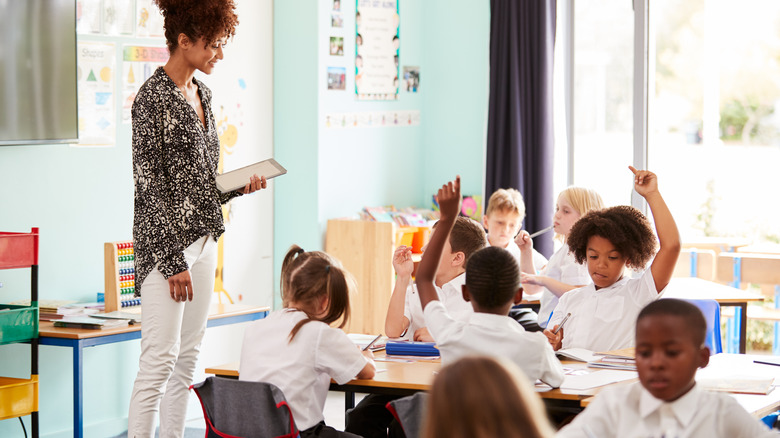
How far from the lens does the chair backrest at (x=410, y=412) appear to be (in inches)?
92.8

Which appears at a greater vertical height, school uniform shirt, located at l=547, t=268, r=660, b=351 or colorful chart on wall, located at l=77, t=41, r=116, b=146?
colorful chart on wall, located at l=77, t=41, r=116, b=146

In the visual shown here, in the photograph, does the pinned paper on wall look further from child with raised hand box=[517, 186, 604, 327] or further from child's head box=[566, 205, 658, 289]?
child's head box=[566, 205, 658, 289]

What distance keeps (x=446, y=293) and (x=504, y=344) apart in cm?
103

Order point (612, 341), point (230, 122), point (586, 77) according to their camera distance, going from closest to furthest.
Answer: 1. point (612, 341)
2. point (230, 122)
3. point (586, 77)

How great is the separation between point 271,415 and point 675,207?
3.83 m

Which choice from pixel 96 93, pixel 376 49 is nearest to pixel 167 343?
pixel 96 93

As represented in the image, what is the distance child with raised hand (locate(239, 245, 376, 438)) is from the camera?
2.64 m

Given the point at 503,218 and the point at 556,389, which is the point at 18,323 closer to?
the point at 556,389

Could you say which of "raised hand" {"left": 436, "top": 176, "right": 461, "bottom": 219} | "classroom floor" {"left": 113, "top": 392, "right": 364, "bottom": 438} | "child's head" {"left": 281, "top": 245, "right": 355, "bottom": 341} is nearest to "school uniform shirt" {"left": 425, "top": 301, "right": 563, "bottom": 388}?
"raised hand" {"left": 436, "top": 176, "right": 461, "bottom": 219}

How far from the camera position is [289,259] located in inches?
115

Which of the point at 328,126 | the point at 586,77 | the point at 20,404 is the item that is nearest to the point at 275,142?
the point at 328,126

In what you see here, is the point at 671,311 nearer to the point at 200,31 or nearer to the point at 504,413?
the point at 504,413

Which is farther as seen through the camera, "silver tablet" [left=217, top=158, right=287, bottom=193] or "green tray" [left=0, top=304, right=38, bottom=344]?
"green tray" [left=0, top=304, right=38, bottom=344]

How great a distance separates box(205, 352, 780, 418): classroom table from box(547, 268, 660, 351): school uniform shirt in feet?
0.92
